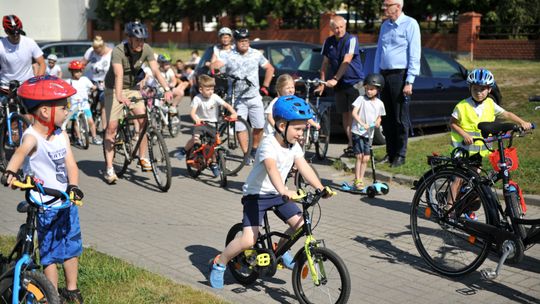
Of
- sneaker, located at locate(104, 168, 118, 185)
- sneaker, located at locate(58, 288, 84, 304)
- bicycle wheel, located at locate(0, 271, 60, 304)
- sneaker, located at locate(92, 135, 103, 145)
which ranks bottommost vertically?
sneaker, located at locate(92, 135, 103, 145)

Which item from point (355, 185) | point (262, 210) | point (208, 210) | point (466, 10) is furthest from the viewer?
point (466, 10)

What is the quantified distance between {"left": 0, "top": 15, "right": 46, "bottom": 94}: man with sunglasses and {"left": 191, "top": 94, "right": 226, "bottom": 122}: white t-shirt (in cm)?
251

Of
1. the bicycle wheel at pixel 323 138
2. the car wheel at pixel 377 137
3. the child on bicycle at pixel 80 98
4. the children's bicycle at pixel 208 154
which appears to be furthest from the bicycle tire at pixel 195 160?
the child on bicycle at pixel 80 98

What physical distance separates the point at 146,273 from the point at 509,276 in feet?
9.64

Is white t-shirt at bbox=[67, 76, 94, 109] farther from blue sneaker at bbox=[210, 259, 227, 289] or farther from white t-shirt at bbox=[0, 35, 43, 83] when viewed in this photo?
blue sneaker at bbox=[210, 259, 227, 289]

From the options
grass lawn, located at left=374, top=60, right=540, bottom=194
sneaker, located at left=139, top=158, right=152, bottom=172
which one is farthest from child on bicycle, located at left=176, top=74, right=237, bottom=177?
grass lawn, located at left=374, top=60, right=540, bottom=194

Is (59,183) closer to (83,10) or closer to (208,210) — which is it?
(208,210)

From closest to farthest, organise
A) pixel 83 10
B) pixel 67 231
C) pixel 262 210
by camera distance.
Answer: pixel 67 231 < pixel 262 210 < pixel 83 10

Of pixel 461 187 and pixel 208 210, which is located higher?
pixel 461 187

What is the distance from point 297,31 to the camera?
38.4 metres

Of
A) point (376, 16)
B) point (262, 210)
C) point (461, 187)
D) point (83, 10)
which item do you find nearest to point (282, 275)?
point (262, 210)

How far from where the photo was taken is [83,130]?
12.6m

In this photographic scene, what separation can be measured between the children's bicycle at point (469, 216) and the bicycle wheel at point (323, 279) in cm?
122

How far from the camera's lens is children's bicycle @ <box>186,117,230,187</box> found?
30.6 ft
